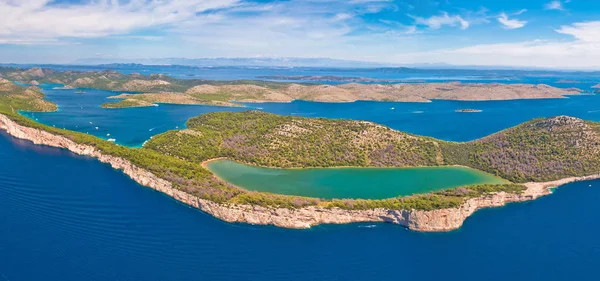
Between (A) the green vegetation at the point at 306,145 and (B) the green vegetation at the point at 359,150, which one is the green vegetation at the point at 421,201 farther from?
(A) the green vegetation at the point at 306,145

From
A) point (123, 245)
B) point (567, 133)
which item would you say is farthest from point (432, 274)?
point (567, 133)

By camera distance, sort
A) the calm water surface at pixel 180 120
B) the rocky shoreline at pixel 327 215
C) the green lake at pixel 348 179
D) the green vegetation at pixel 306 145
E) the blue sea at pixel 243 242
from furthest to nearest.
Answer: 1. the calm water surface at pixel 180 120
2. the green vegetation at pixel 306 145
3. the green lake at pixel 348 179
4. the rocky shoreline at pixel 327 215
5. the blue sea at pixel 243 242

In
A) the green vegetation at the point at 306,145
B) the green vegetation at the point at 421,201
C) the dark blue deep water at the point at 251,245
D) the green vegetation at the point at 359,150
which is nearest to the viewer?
the dark blue deep water at the point at 251,245

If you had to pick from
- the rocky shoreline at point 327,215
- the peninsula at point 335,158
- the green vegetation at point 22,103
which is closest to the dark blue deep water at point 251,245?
the rocky shoreline at point 327,215

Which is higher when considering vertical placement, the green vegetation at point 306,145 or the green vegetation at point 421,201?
the green vegetation at point 306,145

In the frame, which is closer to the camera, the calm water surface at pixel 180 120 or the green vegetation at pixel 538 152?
the green vegetation at pixel 538 152

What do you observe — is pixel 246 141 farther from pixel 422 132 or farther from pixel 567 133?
pixel 567 133

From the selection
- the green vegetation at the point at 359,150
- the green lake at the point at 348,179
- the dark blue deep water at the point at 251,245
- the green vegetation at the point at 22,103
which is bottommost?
the dark blue deep water at the point at 251,245
